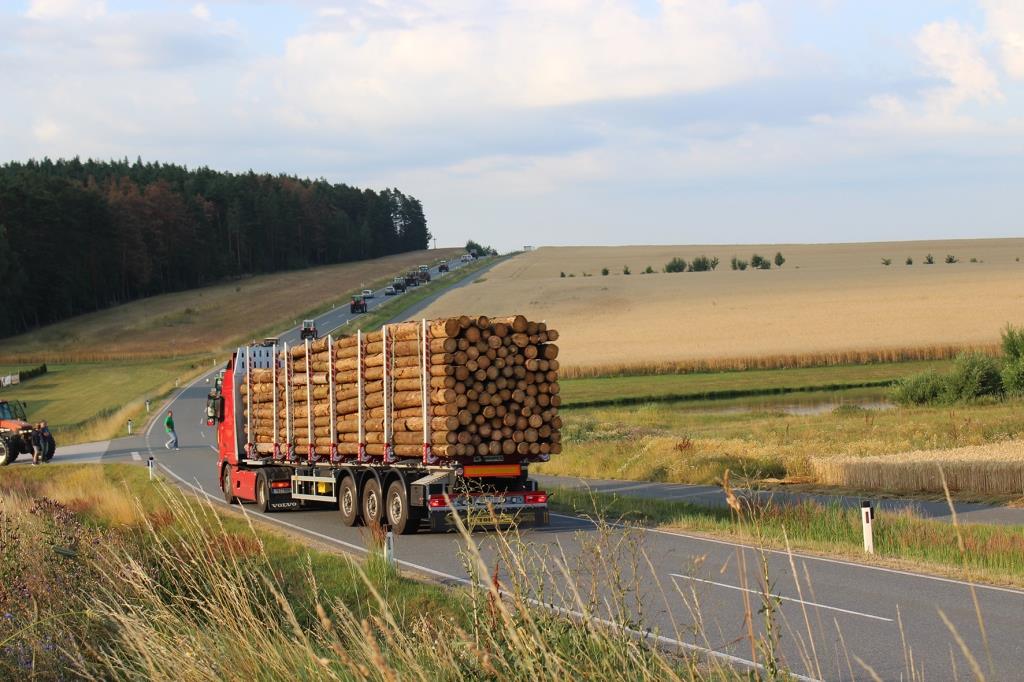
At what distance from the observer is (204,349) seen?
9562cm

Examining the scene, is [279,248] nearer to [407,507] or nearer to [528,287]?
[528,287]

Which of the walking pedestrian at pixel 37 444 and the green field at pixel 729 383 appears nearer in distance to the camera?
the walking pedestrian at pixel 37 444

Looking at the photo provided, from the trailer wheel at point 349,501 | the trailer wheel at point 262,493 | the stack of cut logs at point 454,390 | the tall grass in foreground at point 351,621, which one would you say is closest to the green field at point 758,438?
the stack of cut logs at point 454,390

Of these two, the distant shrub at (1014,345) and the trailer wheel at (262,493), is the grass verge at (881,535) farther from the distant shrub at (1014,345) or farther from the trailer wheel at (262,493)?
the distant shrub at (1014,345)

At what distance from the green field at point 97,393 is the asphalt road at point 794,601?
42037 millimetres

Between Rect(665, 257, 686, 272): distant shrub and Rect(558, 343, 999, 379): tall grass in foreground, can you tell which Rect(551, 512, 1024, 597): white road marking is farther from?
Rect(665, 257, 686, 272): distant shrub

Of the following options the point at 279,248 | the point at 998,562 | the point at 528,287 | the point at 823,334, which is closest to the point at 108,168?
the point at 279,248

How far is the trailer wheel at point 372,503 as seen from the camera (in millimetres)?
20484

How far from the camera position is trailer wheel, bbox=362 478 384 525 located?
806 inches

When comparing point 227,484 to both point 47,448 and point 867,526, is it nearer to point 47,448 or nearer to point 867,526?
point 867,526

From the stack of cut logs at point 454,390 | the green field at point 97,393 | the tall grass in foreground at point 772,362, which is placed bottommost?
the green field at point 97,393

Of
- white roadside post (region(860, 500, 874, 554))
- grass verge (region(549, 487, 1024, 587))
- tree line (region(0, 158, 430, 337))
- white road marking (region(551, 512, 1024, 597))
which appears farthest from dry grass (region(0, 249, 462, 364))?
white roadside post (region(860, 500, 874, 554))

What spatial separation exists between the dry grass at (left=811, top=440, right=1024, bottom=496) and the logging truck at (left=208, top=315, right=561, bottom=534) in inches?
337

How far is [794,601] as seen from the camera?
42.5 ft
